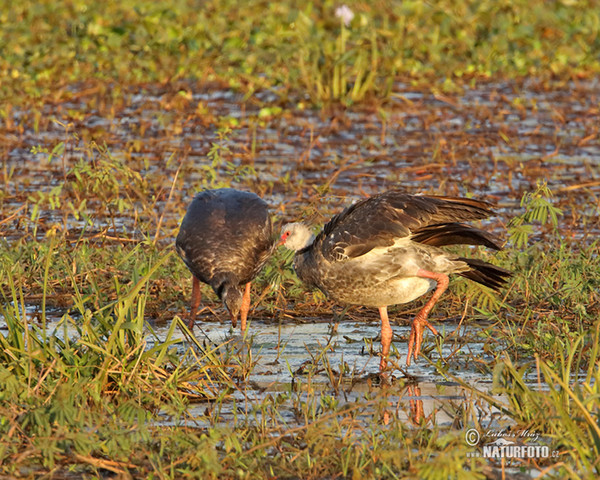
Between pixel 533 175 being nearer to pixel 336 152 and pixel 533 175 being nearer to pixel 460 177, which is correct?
pixel 460 177

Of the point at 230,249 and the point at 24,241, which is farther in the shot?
the point at 24,241

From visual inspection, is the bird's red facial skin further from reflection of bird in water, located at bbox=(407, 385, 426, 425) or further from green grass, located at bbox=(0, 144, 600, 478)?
reflection of bird in water, located at bbox=(407, 385, 426, 425)

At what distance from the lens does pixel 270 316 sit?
20.9ft

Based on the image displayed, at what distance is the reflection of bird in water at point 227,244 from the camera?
235 inches

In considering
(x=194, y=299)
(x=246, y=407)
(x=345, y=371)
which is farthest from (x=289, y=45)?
(x=246, y=407)

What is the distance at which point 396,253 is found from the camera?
5.46 m

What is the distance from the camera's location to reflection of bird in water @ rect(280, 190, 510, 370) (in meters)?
5.36

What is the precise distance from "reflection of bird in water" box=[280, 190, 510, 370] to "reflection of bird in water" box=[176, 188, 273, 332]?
0.53 metres

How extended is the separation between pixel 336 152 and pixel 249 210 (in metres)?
4.14

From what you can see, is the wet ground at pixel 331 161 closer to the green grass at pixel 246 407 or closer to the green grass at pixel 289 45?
the green grass at pixel 246 407

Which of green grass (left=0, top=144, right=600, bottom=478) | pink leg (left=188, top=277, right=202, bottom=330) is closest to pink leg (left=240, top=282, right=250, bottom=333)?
green grass (left=0, top=144, right=600, bottom=478)

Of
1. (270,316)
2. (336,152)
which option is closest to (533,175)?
(336,152)

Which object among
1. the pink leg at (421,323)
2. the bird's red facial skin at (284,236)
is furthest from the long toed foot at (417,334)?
the bird's red facial skin at (284,236)

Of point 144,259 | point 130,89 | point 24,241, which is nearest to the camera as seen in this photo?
point 144,259
